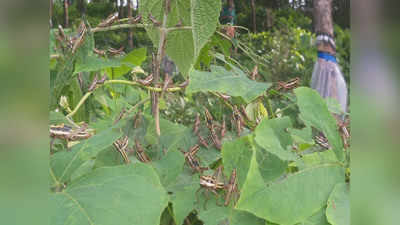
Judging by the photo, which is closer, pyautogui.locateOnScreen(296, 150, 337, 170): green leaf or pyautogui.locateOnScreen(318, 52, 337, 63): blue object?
pyautogui.locateOnScreen(296, 150, 337, 170): green leaf

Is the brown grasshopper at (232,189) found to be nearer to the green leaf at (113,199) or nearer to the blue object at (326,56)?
the green leaf at (113,199)

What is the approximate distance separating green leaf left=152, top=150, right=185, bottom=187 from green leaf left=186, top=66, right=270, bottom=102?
0.16 feet

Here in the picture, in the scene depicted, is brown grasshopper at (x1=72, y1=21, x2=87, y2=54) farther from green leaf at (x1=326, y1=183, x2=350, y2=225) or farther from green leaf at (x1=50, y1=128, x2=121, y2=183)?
green leaf at (x1=326, y1=183, x2=350, y2=225)

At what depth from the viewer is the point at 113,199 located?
0.63 ft

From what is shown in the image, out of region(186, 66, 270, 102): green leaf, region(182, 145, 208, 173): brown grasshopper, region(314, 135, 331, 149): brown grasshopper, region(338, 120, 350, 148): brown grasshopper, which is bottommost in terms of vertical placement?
region(182, 145, 208, 173): brown grasshopper

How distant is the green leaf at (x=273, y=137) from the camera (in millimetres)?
209

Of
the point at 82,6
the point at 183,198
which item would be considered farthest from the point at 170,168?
the point at 82,6

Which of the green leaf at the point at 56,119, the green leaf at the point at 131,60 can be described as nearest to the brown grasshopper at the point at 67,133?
the green leaf at the point at 56,119

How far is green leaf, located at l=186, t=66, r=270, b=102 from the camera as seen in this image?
222mm

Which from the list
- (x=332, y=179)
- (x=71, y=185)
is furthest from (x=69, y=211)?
(x=332, y=179)

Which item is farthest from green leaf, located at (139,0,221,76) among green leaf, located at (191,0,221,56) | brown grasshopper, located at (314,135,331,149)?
brown grasshopper, located at (314,135,331,149)

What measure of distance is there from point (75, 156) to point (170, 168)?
2.4 inches

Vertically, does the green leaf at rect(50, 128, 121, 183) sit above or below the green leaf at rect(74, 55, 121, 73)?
below
